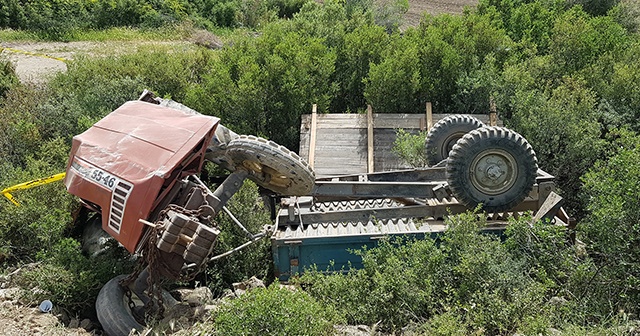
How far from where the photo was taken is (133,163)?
577 centimetres

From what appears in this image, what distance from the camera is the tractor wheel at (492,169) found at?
21.3ft

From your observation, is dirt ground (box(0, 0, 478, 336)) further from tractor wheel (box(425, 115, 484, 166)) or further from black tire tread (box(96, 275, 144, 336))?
tractor wheel (box(425, 115, 484, 166))

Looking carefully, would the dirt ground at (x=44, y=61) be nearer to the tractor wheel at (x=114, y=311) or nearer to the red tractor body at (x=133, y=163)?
the tractor wheel at (x=114, y=311)

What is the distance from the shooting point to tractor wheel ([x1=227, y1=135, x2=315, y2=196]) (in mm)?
6148

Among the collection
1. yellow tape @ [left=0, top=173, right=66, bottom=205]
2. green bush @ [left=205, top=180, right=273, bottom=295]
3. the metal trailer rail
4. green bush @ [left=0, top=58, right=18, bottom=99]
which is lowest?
green bush @ [left=205, top=180, right=273, bottom=295]

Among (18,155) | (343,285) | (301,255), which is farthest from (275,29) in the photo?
(343,285)

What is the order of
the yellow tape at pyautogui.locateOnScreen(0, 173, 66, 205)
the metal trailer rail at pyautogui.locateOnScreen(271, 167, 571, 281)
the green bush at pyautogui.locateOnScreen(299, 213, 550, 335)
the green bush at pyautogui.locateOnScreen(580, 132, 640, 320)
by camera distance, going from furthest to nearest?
the yellow tape at pyautogui.locateOnScreen(0, 173, 66, 205) < the metal trailer rail at pyautogui.locateOnScreen(271, 167, 571, 281) < the green bush at pyautogui.locateOnScreen(580, 132, 640, 320) < the green bush at pyautogui.locateOnScreen(299, 213, 550, 335)

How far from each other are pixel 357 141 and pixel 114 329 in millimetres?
5880

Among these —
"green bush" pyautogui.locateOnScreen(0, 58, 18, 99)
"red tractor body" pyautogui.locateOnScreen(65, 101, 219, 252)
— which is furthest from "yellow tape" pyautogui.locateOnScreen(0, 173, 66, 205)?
"green bush" pyautogui.locateOnScreen(0, 58, 18, 99)

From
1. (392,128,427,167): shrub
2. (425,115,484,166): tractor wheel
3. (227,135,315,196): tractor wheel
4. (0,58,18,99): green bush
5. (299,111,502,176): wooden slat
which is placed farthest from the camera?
(0,58,18,99): green bush

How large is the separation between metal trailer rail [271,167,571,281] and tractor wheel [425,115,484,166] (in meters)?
0.80

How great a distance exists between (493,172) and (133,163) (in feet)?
13.6

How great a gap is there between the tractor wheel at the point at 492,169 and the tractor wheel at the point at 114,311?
372 cm

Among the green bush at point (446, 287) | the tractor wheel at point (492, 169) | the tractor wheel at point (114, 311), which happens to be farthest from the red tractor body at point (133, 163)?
the tractor wheel at point (492, 169)
